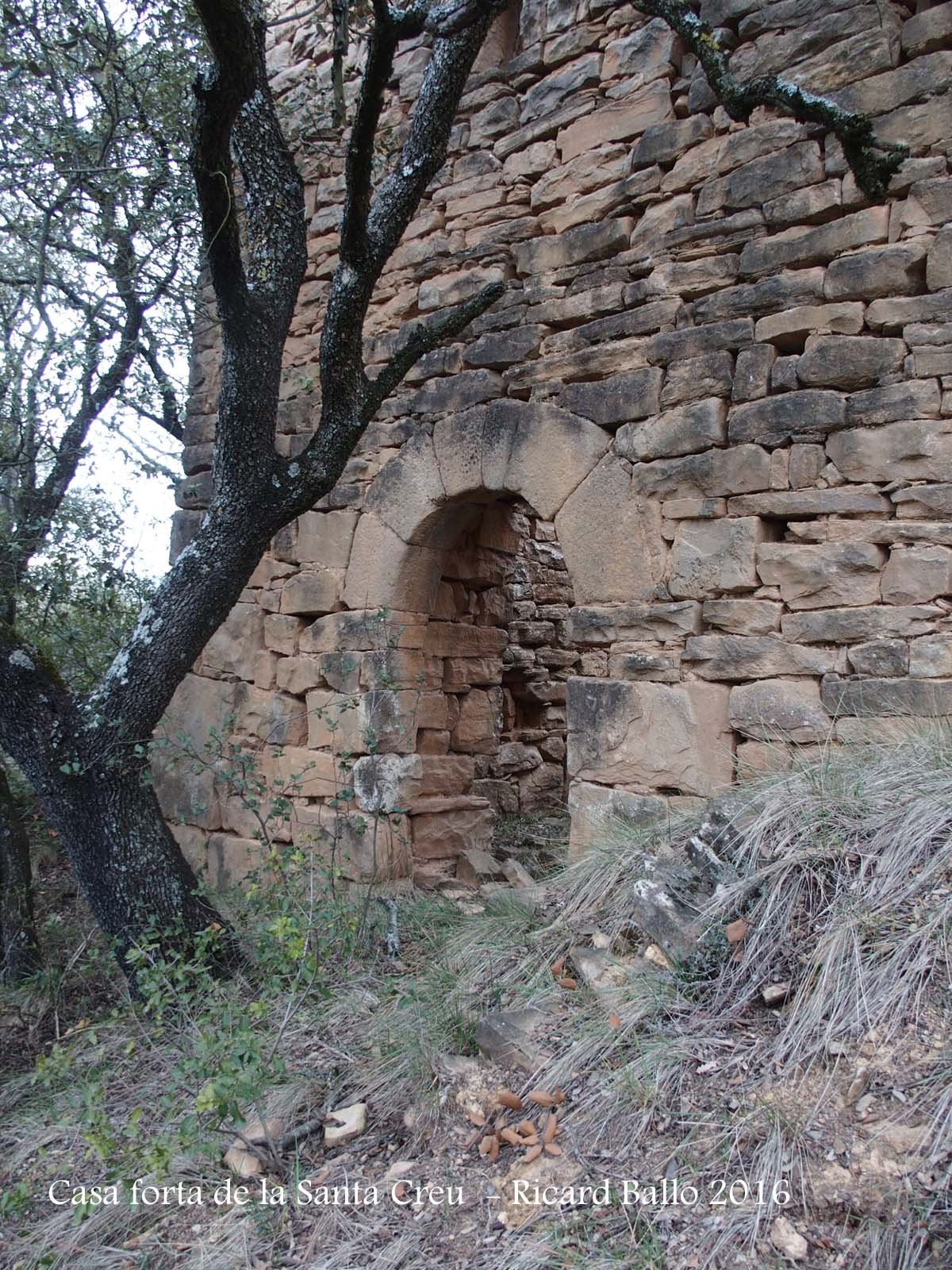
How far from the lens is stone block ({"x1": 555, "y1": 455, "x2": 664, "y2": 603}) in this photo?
3.75 metres

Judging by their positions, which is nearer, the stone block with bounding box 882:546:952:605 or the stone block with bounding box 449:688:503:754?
the stone block with bounding box 882:546:952:605

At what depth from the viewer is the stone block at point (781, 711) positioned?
328 centimetres

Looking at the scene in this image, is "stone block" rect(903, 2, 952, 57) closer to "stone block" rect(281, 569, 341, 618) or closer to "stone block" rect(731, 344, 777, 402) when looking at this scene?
"stone block" rect(731, 344, 777, 402)

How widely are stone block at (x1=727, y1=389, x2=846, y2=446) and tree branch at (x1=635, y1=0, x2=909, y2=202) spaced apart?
2.31 feet

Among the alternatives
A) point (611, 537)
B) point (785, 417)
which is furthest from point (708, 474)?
point (611, 537)

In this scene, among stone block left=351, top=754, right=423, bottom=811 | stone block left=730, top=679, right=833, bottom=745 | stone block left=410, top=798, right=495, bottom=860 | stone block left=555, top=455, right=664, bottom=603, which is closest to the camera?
stone block left=730, top=679, right=833, bottom=745

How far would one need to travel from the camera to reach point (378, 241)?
4.00 m

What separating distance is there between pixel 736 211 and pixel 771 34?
26.3 inches

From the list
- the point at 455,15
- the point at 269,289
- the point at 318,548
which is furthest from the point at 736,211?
the point at 318,548

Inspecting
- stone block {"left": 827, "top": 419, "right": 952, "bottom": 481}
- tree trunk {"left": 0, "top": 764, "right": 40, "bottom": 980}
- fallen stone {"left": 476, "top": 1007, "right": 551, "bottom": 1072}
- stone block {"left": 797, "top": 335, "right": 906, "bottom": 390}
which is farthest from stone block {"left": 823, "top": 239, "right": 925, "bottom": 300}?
tree trunk {"left": 0, "top": 764, "right": 40, "bottom": 980}

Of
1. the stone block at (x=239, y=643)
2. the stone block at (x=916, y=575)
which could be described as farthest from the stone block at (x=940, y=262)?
the stone block at (x=239, y=643)

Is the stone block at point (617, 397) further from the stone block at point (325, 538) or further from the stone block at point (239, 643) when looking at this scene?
the stone block at point (239, 643)

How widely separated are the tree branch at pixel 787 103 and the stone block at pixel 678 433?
880mm

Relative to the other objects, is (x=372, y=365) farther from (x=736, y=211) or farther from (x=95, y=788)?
(x=95, y=788)
